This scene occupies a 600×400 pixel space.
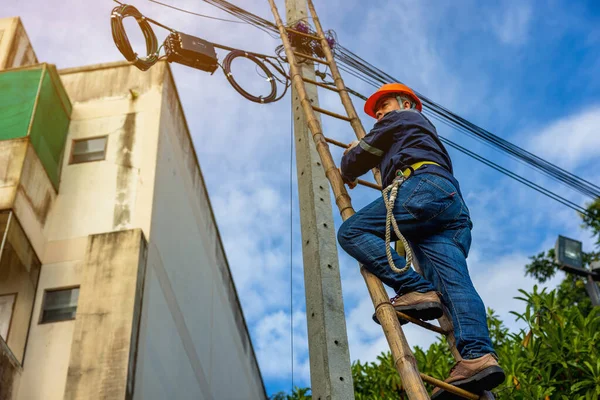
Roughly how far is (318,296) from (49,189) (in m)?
8.46

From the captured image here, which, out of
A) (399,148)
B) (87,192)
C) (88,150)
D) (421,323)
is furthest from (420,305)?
(88,150)

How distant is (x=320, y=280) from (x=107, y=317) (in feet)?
18.8

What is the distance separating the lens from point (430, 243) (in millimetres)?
4266

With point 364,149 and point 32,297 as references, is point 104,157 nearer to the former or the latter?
point 32,297

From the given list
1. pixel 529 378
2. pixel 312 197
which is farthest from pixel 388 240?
pixel 529 378

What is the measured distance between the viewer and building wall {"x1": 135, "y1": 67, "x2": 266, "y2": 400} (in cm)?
1083

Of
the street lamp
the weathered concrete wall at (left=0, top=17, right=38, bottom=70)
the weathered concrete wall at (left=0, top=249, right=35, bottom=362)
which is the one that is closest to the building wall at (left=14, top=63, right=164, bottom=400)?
the weathered concrete wall at (left=0, top=249, right=35, bottom=362)

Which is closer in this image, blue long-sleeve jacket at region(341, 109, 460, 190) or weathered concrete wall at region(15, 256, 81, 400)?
blue long-sleeve jacket at region(341, 109, 460, 190)

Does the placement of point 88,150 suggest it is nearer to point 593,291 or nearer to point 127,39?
point 127,39

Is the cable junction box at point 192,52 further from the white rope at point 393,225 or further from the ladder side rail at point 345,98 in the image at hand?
the white rope at point 393,225

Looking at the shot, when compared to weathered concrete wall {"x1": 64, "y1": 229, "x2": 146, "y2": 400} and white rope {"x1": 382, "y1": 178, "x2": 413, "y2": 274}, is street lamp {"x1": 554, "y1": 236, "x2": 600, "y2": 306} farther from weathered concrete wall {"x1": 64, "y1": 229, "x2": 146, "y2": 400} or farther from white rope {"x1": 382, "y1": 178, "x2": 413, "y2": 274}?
white rope {"x1": 382, "y1": 178, "x2": 413, "y2": 274}

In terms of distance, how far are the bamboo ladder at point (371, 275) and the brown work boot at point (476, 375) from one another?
0.16ft

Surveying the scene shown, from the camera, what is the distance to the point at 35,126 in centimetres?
1172

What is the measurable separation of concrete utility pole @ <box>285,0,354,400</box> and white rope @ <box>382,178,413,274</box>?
827mm
